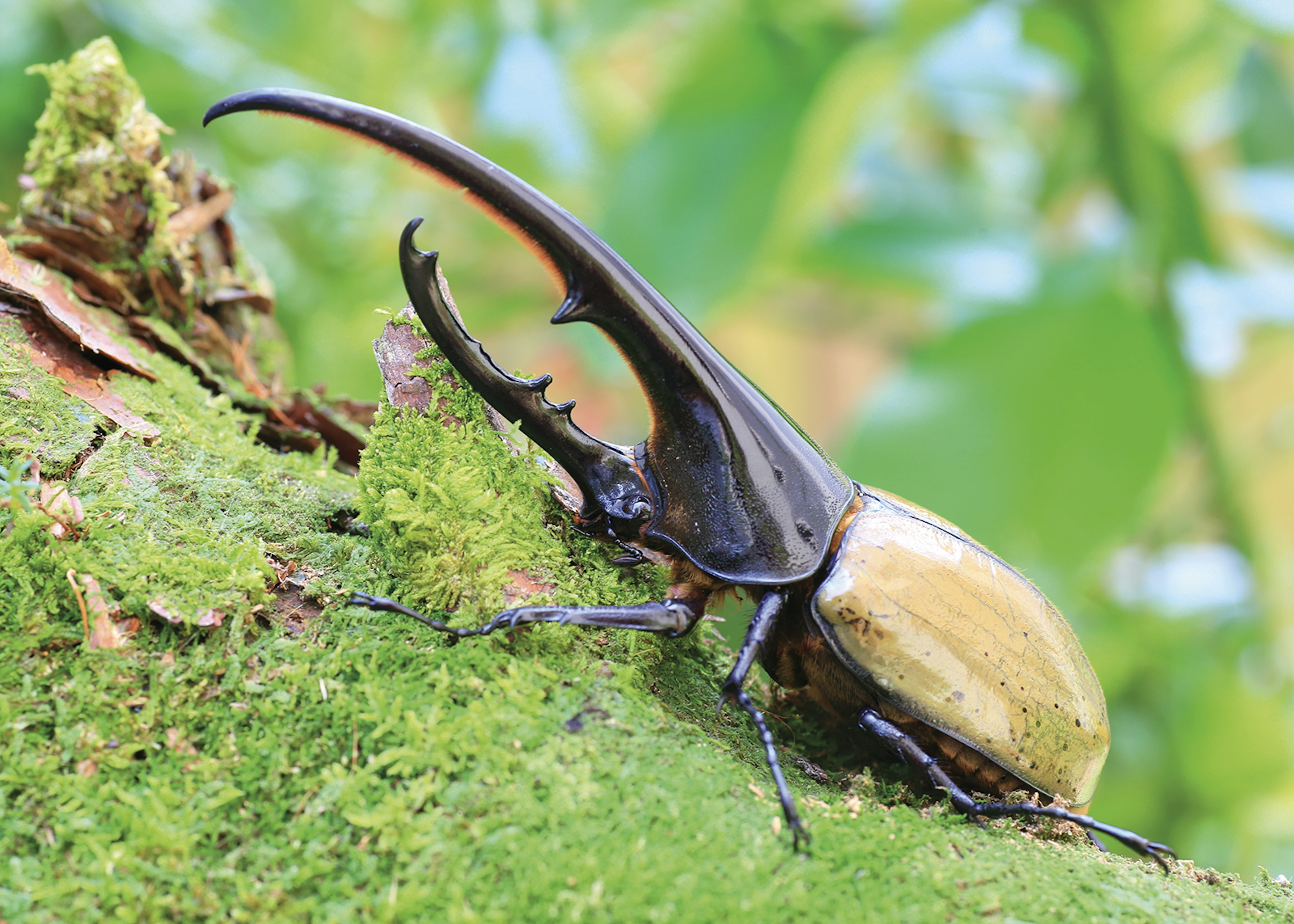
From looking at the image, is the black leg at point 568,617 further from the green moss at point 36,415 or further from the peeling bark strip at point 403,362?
the green moss at point 36,415

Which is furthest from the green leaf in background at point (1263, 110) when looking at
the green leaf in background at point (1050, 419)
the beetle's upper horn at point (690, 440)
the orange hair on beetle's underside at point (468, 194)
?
the orange hair on beetle's underside at point (468, 194)

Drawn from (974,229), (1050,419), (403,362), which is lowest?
(403,362)

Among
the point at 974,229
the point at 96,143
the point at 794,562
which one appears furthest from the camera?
the point at 974,229

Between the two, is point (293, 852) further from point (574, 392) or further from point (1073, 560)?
point (574, 392)

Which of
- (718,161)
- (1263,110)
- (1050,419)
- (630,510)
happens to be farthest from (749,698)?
(1263,110)

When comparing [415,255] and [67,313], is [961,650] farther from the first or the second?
[67,313]

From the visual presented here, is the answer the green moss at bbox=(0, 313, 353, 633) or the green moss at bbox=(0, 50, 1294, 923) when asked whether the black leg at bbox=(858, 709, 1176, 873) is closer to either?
the green moss at bbox=(0, 50, 1294, 923)
